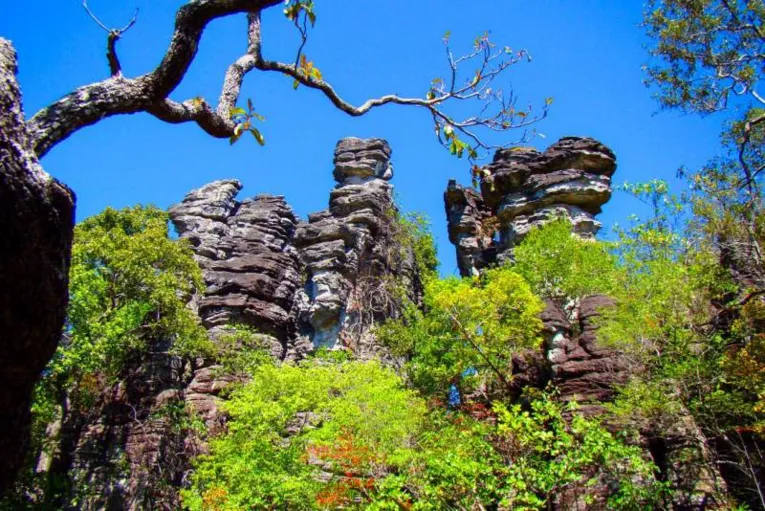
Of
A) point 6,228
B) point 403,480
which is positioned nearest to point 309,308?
point 403,480

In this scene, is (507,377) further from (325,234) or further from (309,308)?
(325,234)

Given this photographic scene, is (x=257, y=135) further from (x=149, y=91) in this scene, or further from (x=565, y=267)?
(x=565, y=267)

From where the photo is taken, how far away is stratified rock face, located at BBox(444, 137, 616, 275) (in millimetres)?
39562

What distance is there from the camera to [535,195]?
134 feet

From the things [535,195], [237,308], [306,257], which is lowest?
[237,308]

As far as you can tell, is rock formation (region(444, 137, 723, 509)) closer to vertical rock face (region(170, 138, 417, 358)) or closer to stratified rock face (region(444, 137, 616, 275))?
stratified rock face (region(444, 137, 616, 275))

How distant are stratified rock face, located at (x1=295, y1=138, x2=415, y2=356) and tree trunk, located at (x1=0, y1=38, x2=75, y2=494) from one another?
29.9 m

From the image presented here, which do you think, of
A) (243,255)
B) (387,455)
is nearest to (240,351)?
(243,255)

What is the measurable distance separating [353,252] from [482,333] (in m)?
12.7

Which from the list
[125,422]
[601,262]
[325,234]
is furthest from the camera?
[325,234]

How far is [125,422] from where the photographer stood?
2594 cm

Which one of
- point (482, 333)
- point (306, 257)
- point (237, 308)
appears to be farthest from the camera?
point (306, 257)

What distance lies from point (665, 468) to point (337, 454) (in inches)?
353

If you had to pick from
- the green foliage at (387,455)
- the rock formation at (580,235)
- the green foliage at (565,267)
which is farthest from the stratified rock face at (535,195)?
the green foliage at (387,455)
